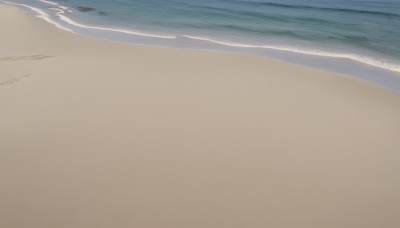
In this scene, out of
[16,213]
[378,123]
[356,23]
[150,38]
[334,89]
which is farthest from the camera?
[356,23]

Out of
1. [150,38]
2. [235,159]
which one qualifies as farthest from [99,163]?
[150,38]

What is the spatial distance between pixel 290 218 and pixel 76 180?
9.24ft

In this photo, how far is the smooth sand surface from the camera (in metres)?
3.53

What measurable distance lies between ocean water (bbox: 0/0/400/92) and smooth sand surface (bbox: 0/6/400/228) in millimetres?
2945

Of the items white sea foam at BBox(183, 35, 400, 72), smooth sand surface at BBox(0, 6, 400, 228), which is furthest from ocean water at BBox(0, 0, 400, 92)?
smooth sand surface at BBox(0, 6, 400, 228)

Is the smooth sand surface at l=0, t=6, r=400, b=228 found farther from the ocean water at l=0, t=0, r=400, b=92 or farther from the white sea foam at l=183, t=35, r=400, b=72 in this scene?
the white sea foam at l=183, t=35, r=400, b=72

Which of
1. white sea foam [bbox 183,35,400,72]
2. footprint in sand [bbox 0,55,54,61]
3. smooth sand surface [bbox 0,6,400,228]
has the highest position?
white sea foam [bbox 183,35,400,72]

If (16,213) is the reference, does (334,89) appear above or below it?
above

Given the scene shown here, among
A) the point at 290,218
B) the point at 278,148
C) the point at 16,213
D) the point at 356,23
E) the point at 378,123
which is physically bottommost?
the point at 16,213

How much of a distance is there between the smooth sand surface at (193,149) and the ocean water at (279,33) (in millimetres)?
2945

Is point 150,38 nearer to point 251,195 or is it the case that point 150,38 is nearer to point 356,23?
point 251,195

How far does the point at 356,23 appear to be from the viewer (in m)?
18.9

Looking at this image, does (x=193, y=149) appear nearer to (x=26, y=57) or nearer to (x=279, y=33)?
(x=26, y=57)

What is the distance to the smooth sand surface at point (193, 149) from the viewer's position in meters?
3.53
